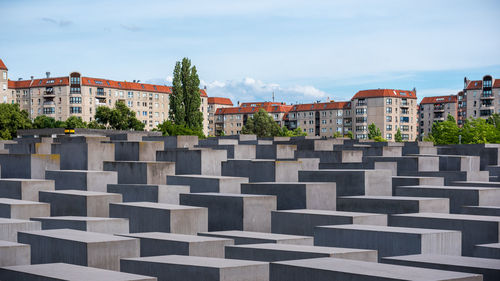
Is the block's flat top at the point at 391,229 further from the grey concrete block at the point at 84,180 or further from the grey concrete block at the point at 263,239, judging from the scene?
the grey concrete block at the point at 84,180

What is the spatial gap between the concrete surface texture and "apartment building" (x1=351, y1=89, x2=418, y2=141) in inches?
3968

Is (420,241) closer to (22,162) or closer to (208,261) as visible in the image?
(208,261)

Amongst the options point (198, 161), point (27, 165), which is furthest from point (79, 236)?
point (27, 165)

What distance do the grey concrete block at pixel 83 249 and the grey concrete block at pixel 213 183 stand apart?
683 centimetres

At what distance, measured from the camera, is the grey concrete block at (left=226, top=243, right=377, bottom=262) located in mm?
10906

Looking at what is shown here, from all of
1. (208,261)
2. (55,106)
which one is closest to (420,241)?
(208,261)

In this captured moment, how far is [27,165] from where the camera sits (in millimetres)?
23125

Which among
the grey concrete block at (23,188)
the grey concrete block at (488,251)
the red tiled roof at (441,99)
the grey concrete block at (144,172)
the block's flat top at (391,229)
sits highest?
the red tiled roof at (441,99)

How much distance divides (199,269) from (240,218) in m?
6.49

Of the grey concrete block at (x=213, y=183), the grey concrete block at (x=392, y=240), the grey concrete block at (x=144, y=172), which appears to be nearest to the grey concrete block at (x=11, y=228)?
the grey concrete block at (x=213, y=183)

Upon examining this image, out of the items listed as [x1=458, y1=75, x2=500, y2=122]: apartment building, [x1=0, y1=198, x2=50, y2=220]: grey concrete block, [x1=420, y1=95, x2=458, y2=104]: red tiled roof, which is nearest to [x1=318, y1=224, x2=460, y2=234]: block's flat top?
[x1=0, y1=198, x2=50, y2=220]: grey concrete block

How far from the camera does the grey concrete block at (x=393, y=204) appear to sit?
16.5 metres

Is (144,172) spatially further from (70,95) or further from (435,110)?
(435,110)

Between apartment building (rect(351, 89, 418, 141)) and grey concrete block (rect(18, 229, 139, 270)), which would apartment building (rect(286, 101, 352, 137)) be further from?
grey concrete block (rect(18, 229, 139, 270))
